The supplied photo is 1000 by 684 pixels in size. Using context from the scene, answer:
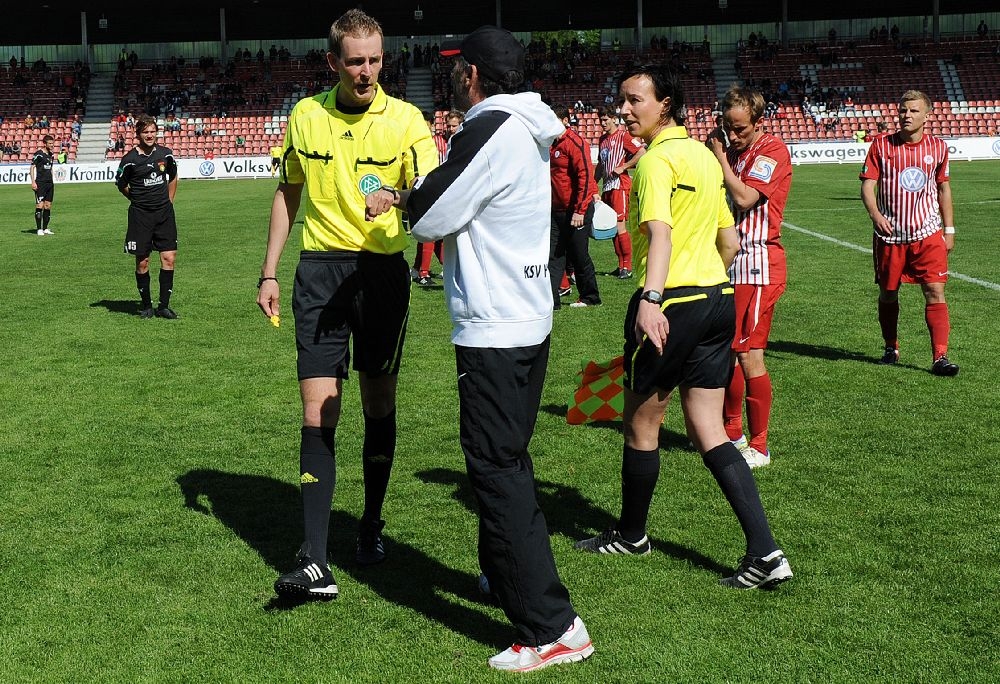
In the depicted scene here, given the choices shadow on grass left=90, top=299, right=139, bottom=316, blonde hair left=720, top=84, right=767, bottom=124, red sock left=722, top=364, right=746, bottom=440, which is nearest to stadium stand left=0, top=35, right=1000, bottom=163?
shadow on grass left=90, top=299, right=139, bottom=316

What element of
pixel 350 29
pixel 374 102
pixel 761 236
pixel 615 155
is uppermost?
pixel 350 29

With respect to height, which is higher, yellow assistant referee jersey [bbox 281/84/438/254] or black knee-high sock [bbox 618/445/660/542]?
yellow assistant referee jersey [bbox 281/84/438/254]

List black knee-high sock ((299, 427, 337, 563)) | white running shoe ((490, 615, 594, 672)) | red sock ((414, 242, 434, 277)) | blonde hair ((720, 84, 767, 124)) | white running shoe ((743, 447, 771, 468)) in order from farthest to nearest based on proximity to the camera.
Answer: red sock ((414, 242, 434, 277)) < white running shoe ((743, 447, 771, 468)) < blonde hair ((720, 84, 767, 124)) < black knee-high sock ((299, 427, 337, 563)) < white running shoe ((490, 615, 594, 672))

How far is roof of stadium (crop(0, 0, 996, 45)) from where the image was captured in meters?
55.7

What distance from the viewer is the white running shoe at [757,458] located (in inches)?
243

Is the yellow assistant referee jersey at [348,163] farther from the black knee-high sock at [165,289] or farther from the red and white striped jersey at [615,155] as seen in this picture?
the red and white striped jersey at [615,155]

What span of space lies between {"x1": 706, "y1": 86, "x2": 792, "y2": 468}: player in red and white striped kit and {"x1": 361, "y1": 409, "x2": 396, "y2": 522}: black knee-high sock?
2.29 metres

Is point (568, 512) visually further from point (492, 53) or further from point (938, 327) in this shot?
point (938, 327)

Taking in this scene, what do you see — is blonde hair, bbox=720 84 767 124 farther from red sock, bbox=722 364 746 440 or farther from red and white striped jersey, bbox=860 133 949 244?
red and white striped jersey, bbox=860 133 949 244

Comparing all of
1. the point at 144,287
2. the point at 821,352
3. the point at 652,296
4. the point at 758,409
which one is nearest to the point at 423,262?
the point at 144,287

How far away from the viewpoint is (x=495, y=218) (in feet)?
11.8

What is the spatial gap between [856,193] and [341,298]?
79.1 feet

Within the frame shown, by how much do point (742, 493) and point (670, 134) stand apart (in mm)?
1520

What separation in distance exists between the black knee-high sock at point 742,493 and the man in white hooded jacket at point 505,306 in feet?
3.37
